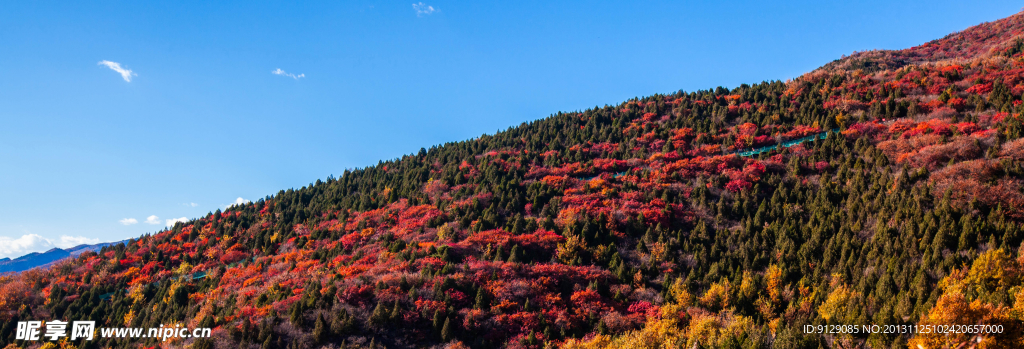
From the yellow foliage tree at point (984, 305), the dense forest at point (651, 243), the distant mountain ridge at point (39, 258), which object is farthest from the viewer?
the distant mountain ridge at point (39, 258)

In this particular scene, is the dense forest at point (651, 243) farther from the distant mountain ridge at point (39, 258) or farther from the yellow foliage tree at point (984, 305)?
the distant mountain ridge at point (39, 258)

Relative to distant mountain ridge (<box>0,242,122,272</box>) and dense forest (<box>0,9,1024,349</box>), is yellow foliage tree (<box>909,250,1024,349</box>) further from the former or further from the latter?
distant mountain ridge (<box>0,242,122,272</box>)

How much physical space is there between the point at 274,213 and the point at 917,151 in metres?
75.0

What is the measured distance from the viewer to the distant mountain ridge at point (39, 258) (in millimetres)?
140875

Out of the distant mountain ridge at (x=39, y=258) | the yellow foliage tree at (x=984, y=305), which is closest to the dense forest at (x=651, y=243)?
the yellow foliage tree at (x=984, y=305)

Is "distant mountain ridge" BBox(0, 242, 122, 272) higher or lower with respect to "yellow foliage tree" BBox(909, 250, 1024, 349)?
higher

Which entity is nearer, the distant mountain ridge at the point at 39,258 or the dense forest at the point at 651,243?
the dense forest at the point at 651,243

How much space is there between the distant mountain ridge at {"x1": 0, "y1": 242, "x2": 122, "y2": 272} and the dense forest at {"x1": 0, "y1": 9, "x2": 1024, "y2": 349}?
107181 millimetres

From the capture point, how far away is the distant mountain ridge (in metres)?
141

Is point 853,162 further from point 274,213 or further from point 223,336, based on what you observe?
point 274,213

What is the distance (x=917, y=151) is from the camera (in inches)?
1768

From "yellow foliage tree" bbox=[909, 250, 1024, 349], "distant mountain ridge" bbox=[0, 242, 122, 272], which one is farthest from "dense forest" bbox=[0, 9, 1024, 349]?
"distant mountain ridge" bbox=[0, 242, 122, 272]

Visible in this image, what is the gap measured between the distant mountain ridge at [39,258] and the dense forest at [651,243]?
107181mm

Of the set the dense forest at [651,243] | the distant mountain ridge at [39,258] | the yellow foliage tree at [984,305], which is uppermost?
the distant mountain ridge at [39,258]
